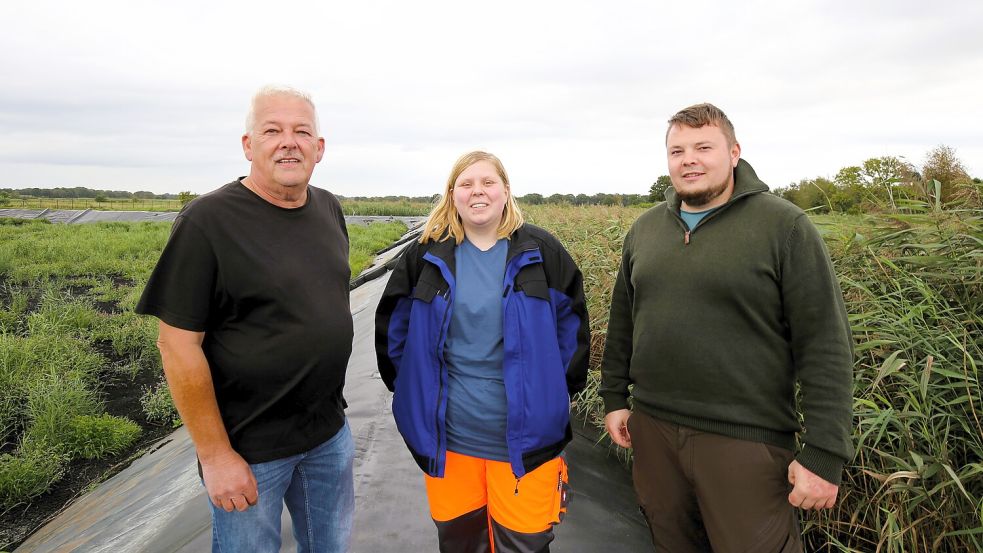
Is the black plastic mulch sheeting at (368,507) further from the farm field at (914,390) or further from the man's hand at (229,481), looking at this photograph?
the farm field at (914,390)

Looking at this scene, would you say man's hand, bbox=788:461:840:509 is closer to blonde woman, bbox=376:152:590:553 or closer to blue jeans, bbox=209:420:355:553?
blonde woman, bbox=376:152:590:553

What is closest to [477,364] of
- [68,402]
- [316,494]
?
[316,494]

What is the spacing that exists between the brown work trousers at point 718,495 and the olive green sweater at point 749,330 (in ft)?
0.19

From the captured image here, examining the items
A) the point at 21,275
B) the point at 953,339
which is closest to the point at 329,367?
the point at 953,339

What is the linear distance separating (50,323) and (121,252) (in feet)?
35.9

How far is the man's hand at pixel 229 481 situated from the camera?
1629 mm

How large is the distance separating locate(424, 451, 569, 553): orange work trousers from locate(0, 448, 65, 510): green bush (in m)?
4.29

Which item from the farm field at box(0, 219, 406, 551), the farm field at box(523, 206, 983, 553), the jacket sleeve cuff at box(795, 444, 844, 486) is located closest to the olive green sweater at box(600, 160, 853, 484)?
the jacket sleeve cuff at box(795, 444, 844, 486)

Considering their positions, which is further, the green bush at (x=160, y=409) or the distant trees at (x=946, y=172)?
the green bush at (x=160, y=409)

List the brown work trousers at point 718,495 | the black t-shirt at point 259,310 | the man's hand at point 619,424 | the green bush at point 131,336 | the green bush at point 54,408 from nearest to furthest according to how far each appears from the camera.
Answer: the black t-shirt at point 259,310
the brown work trousers at point 718,495
the man's hand at point 619,424
the green bush at point 54,408
the green bush at point 131,336

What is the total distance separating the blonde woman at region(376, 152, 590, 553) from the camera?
6.13 feet

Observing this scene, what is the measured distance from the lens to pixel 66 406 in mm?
4918

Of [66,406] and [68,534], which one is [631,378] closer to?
[68,534]

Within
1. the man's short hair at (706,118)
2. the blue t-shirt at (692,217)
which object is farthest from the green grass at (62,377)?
the man's short hair at (706,118)
